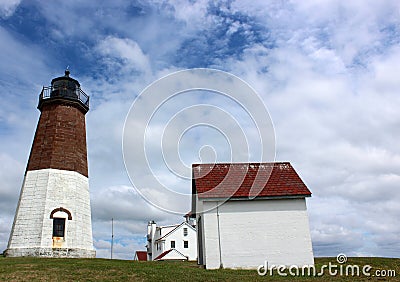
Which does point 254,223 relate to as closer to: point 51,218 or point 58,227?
point 58,227

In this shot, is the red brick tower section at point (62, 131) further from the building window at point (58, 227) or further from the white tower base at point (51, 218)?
the building window at point (58, 227)

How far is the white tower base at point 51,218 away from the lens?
71.4 ft

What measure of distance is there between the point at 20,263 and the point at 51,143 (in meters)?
9.06

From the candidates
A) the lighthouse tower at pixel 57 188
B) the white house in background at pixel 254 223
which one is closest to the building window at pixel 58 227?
the lighthouse tower at pixel 57 188

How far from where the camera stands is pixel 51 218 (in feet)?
73.2

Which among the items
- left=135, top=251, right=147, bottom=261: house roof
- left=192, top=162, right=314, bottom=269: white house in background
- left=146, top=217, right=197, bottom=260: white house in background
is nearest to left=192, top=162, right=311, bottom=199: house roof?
left=192, top=162, right=314, bottom=269: white house in background

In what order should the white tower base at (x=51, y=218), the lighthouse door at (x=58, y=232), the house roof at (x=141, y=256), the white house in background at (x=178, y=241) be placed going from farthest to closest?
the house roof at (x=141, y=256) < the white house in background at (x=178, y=241) < the lighthouse door at (x=58, y=232) < the white tower base at (x=51, y=218)

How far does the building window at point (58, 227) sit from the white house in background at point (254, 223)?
30.6ft

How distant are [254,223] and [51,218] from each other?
12952 mm

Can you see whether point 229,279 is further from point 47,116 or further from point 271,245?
point 47,116

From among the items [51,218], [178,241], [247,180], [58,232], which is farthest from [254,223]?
[178,241]

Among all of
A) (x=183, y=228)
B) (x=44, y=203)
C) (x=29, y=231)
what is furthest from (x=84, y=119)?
(x=183, y=228)

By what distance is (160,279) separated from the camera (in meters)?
13.9

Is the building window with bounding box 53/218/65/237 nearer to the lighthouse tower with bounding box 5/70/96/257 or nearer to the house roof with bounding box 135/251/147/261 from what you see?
the lighthouse tower with bounding box 5/70/96/257
